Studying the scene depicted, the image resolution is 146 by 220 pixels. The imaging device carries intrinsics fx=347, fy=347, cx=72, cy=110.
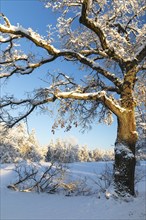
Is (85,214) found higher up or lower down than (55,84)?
lower down

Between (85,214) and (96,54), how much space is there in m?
6.09

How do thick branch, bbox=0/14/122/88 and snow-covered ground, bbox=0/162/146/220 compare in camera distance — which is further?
thick branch, bbox=0/14/122/88

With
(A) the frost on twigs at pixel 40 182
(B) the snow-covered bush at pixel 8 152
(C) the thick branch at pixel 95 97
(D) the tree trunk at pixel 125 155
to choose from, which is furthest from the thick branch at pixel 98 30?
(B) the snow-covered bush at pixel 8 152

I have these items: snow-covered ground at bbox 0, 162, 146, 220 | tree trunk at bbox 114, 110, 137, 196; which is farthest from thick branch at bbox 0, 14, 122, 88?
snow-covered ground at bbox 0, 162, 146, 220

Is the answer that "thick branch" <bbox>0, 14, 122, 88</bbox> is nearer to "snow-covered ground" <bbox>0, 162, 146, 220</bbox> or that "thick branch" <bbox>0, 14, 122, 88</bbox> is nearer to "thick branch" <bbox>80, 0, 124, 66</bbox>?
"thick branch" <bbox>80, 0, 124, 66</bbox>

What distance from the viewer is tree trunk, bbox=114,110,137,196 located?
1048 cm

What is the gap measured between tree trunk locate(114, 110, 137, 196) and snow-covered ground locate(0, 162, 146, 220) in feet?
1.90

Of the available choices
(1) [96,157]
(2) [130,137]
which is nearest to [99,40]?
(2) [130,137]

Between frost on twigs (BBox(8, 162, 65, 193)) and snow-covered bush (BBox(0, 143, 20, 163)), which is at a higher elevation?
snow-covered bush (BBox(0, 143, 20, 163))

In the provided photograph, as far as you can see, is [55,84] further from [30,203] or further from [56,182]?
[30,203]

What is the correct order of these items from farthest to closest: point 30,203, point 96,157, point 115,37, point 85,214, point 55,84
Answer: point 96,157 → point 55,84 → point 115,37 → point 30,203 → point 85,214

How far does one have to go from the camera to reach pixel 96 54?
12.3 m

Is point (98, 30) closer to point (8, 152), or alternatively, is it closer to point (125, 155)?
point (125, 155)

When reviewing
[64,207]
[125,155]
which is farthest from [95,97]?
[64,207]
